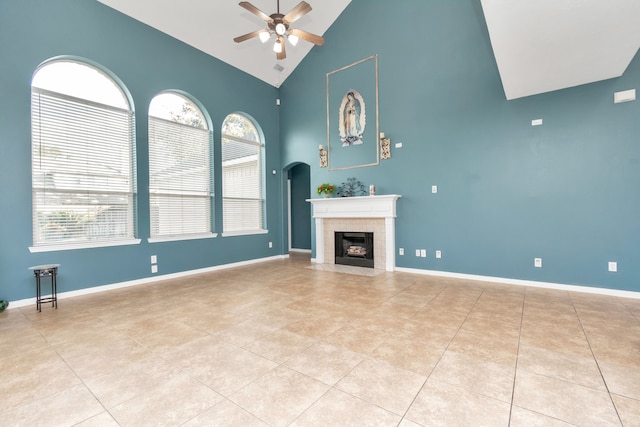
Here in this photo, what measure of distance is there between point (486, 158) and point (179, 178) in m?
5.19

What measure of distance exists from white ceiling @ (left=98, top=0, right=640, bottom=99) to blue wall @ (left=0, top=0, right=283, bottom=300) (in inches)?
Result: 11.1

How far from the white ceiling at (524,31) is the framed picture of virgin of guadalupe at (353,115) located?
4.51ft

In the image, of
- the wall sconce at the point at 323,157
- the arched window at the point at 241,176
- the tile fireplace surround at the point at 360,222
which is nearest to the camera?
the tile fireplace surround at the point at 360,222

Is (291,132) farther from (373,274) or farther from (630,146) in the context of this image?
(630,146)

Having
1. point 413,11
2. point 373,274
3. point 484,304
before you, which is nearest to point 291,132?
point 413,11

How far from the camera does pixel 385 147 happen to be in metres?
5.40

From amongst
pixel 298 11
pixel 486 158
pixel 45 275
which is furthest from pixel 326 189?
pixel 45 275

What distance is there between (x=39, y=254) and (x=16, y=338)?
1.49 metres

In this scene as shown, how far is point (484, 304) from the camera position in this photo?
328cm

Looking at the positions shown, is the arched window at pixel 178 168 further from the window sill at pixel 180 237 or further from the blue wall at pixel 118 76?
the blue wall at pixel 118 76

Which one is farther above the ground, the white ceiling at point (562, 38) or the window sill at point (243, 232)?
the white ceiling at point (562, 38)

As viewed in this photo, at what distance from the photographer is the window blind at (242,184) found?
19.5 feet

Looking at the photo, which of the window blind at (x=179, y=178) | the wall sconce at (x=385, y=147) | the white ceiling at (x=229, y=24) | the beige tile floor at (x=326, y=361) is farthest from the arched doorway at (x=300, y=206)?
the beige tile floor at (x=326, y=361)

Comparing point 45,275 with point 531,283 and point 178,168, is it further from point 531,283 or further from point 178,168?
point 531,283
